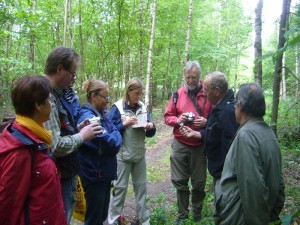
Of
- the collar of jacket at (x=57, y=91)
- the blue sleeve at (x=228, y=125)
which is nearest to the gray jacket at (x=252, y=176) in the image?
the blue sleeve at (x=228, y=125)

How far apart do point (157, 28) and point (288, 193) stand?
1355cm

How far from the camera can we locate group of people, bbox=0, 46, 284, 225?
67.5 inches

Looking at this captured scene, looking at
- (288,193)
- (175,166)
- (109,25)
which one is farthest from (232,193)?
(109,25)

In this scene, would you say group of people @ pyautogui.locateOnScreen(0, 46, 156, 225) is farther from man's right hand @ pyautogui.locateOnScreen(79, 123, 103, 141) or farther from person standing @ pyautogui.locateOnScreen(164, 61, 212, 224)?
person standing @ pyautogui.locateOnScreen(164, 61, 212, 224)

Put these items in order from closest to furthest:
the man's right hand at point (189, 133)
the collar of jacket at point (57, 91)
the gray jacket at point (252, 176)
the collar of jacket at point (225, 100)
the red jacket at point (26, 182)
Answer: the red jacket at point (26, 182) < the gray jacket at point (252, 176) < the collar of jacket at point (57, 91) < the collar of jacket at point (225, 100) < the man's right hand at point (189, 133)

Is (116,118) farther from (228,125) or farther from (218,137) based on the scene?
(228,125)

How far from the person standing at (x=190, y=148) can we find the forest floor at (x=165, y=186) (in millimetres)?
445

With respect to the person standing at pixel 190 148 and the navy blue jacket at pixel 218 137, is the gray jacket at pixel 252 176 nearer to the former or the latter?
the navy blue jacket at pixel 218 137

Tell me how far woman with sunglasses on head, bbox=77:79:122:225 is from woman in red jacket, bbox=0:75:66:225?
123cm

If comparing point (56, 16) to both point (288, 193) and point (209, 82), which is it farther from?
point (288, 193)

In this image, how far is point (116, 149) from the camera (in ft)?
10.6

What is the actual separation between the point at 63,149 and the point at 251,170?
1553 mm

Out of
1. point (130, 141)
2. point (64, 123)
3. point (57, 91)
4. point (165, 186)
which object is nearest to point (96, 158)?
Result: point (64, 123)

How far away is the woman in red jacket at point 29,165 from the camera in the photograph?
163cm
